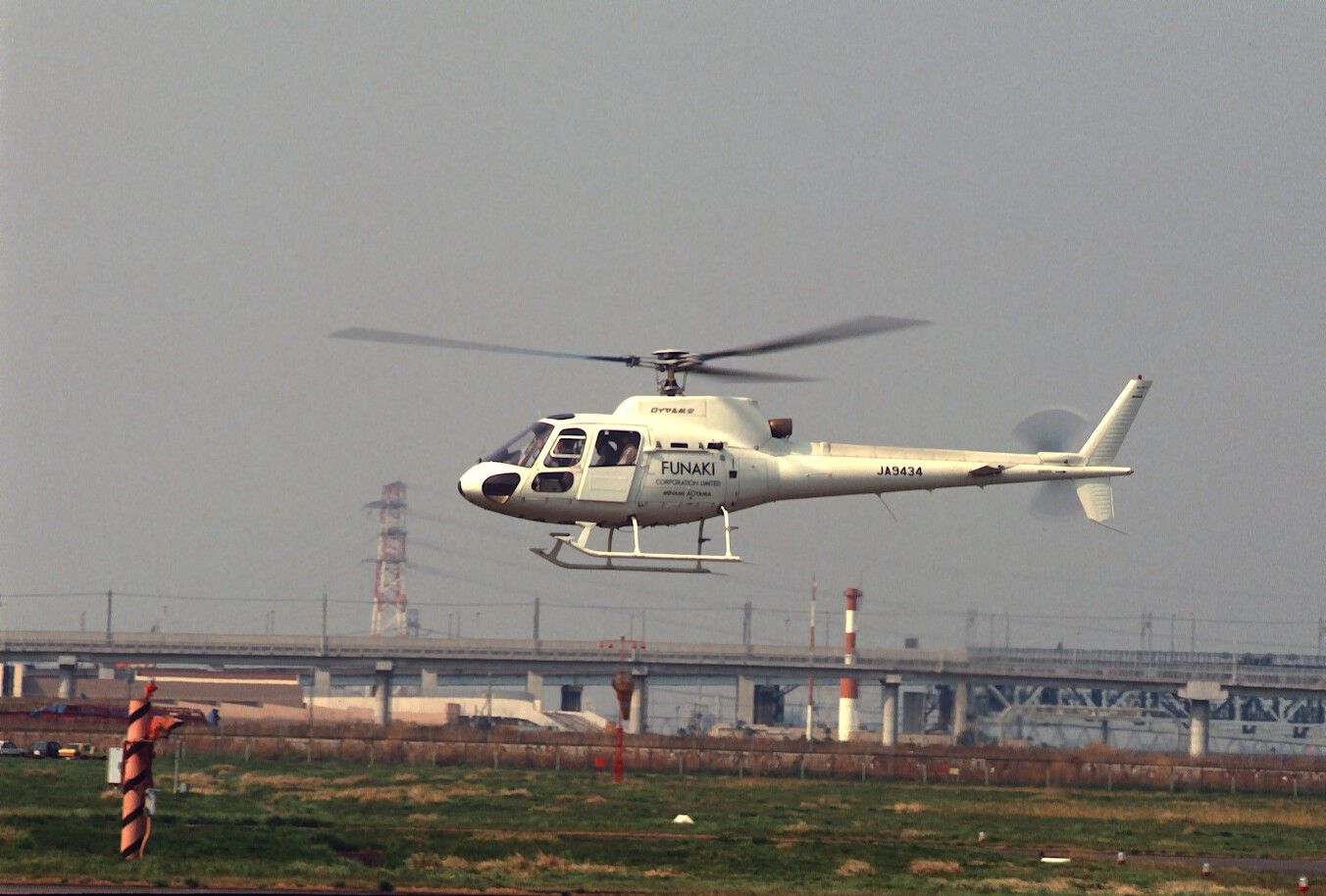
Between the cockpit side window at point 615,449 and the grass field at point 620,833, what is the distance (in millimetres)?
8735

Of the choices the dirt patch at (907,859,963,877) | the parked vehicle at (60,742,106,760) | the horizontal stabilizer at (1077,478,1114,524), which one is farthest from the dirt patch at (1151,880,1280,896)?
the parked vehicle at (60,742,106,760)

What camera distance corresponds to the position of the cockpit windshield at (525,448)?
3903 cm

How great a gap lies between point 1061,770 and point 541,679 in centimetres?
11622

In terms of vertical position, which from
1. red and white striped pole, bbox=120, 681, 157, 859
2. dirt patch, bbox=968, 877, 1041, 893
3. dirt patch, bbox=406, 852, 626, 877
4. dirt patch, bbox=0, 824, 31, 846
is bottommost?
dirt patch, bbox=968, 877, 1041, 893

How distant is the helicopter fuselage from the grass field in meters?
7.89

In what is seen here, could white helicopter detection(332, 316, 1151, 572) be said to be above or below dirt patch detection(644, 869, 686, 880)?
above

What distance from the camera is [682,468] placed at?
131ft

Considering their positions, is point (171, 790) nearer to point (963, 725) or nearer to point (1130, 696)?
point (963, 725)

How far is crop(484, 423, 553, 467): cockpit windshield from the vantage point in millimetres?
39031

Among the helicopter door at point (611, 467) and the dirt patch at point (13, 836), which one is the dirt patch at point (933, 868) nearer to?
the helicopter door at point (611, 467)

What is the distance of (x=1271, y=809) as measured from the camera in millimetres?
68875

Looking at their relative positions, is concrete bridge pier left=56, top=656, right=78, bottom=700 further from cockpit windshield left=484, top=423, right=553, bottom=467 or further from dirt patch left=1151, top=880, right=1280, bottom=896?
dirt patch left=1151, top=880, right=1280, bottom=896

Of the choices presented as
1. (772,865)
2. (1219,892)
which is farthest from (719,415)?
(1219,892)

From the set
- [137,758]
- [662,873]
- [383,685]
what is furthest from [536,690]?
[137,758]
